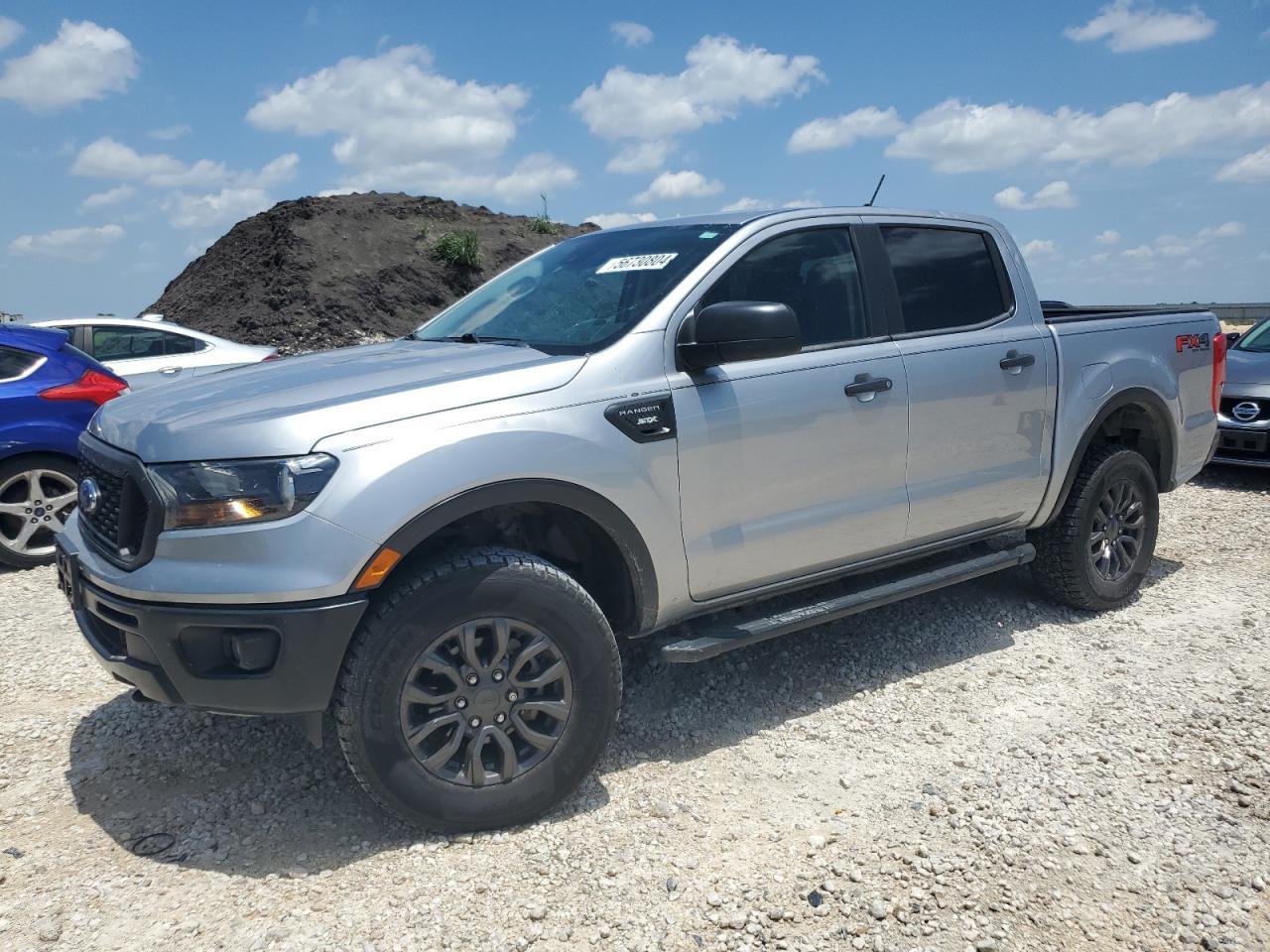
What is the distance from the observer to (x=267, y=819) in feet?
11.0

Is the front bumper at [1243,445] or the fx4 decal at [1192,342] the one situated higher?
the fx4 decal at [1192,342]

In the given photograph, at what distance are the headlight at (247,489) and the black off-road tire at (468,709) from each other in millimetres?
393

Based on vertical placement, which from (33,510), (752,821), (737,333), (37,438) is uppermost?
(737,333)

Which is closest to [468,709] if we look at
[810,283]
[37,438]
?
[810,283]

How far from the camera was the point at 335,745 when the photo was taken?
12.6 ft

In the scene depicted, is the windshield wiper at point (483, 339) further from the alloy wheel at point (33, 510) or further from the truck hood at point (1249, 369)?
the truck hood at point (1249, 369)

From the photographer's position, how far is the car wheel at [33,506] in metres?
6.23

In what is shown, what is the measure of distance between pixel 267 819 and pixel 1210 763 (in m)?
3.30

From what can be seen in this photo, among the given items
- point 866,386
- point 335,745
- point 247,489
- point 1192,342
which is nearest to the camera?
point 247,489

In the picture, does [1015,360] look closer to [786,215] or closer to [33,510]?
[786,215]

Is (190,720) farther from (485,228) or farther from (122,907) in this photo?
(485,228)

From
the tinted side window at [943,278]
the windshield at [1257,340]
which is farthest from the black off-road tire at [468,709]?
the windshield at [1257,340]

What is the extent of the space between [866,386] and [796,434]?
1.40ft

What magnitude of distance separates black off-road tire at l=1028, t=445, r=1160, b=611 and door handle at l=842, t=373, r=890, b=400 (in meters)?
1.54
